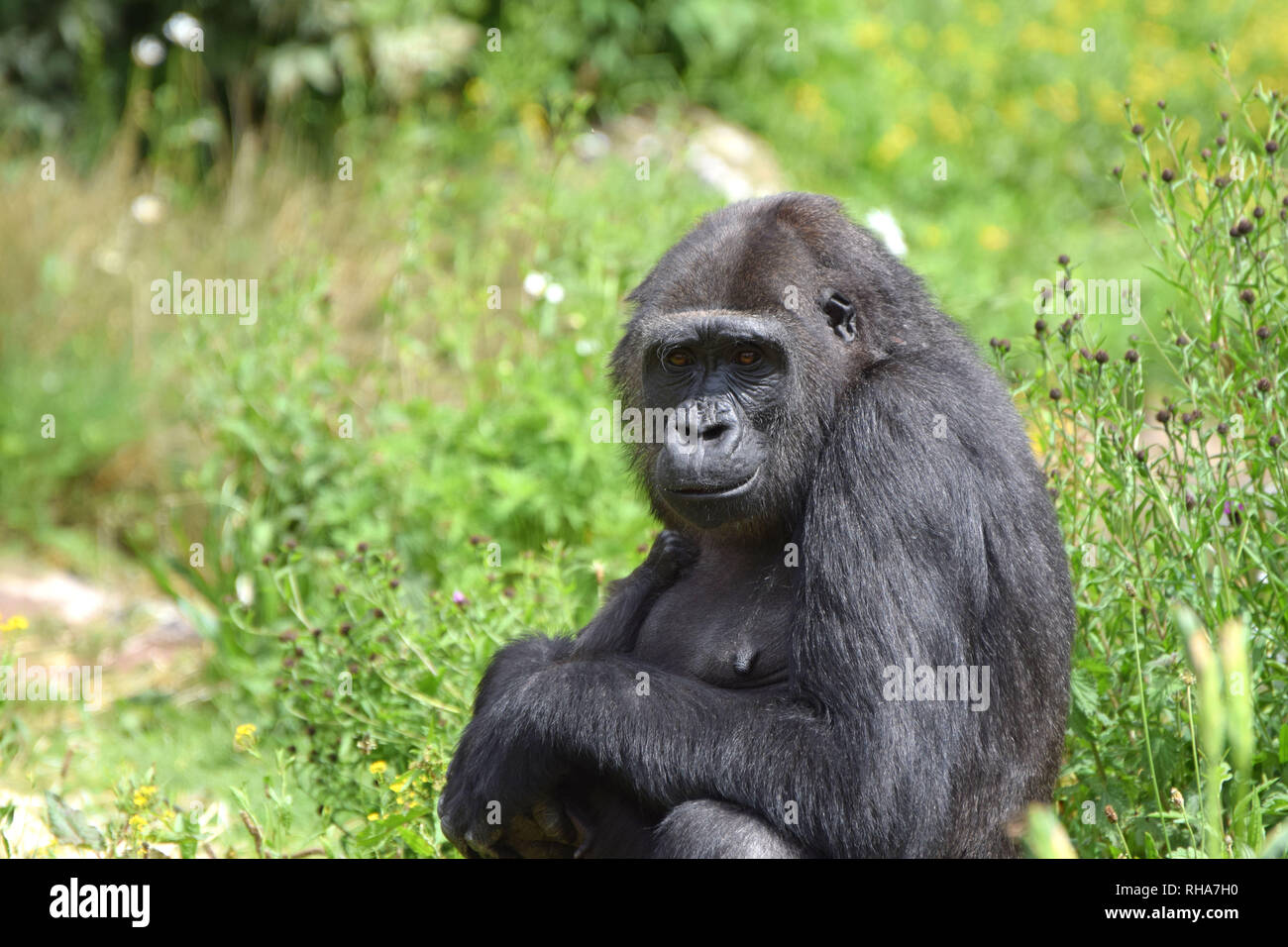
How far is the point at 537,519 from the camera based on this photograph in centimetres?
731

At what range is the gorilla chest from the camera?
4.46 metres

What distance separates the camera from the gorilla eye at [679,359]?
4594mm

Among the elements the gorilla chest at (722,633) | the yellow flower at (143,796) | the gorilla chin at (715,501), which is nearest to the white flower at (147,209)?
the yellow flower at (143,796)

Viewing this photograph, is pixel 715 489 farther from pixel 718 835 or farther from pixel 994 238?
pixel 994 238

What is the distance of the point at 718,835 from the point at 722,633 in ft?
2.67

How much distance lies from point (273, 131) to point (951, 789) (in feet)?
33.2

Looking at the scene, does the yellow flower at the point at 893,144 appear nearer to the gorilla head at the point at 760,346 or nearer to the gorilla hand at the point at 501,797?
the gorilla head at the point at 760,346

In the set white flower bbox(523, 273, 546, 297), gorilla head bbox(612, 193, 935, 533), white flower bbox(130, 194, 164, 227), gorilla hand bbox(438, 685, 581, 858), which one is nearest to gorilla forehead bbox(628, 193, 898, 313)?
gorilla head bbox(612, 193, 935, 533)

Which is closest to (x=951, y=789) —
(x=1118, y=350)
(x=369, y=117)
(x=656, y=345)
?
(x=656, y=345)

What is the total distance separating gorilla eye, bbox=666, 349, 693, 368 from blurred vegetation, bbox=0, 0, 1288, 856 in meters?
1.31

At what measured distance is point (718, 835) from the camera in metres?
3.94

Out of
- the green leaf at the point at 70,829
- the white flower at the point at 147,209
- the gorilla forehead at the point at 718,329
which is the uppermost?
the white flower at the point at 147,209

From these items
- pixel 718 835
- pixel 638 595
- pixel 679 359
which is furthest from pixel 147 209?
pixel 718 835

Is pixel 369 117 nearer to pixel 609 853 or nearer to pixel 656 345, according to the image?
pixel 656 345
